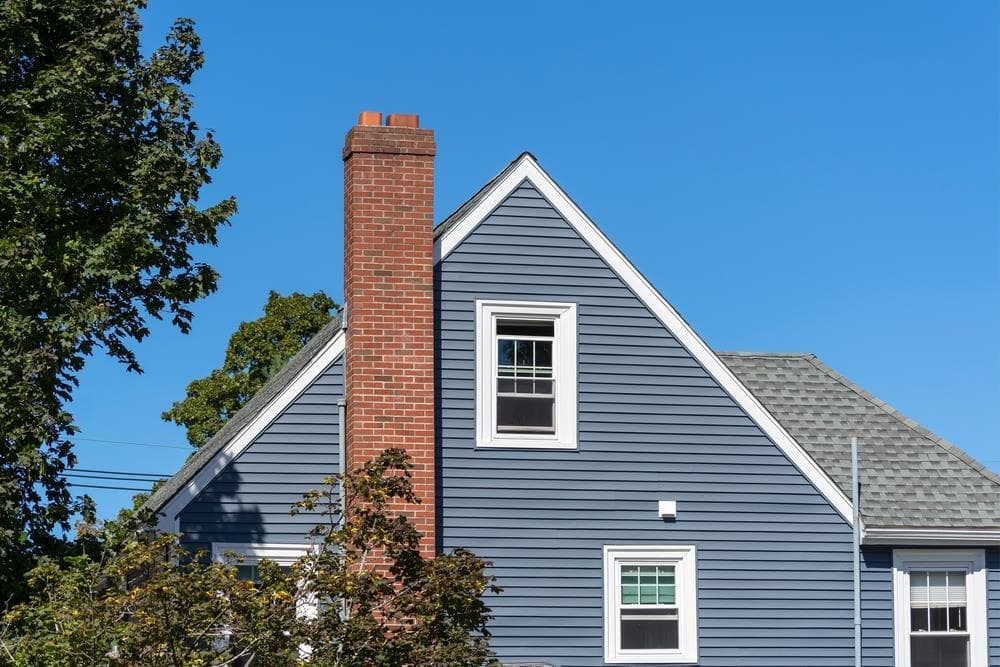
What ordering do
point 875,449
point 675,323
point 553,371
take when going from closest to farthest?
1. point 553,371
2. point 675,323
3. point 875,449

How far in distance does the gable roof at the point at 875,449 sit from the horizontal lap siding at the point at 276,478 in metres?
6.26

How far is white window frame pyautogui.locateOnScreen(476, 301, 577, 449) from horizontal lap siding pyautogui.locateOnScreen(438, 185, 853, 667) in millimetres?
112

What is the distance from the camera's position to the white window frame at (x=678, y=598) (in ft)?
67.7

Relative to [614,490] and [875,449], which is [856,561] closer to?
[875,449]

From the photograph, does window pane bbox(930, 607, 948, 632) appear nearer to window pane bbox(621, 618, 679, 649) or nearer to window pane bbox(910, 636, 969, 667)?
window pane bbox(910, 636, 969, 667)

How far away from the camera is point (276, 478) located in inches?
784

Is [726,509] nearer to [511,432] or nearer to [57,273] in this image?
[511,432]

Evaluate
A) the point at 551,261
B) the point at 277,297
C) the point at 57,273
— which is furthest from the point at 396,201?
the point at 277,297

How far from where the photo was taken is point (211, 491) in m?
19.6

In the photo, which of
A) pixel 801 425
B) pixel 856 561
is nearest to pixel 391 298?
pixel 801 425

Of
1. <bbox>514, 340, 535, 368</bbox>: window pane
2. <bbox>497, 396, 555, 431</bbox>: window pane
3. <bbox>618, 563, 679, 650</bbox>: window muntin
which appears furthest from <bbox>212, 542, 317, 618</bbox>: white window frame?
<bbox>618, 563, 679, 650</bbox>: window muntin

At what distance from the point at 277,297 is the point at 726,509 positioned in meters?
21.7

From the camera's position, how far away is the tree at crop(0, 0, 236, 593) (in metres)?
19.4

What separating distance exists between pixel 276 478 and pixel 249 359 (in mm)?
20530
